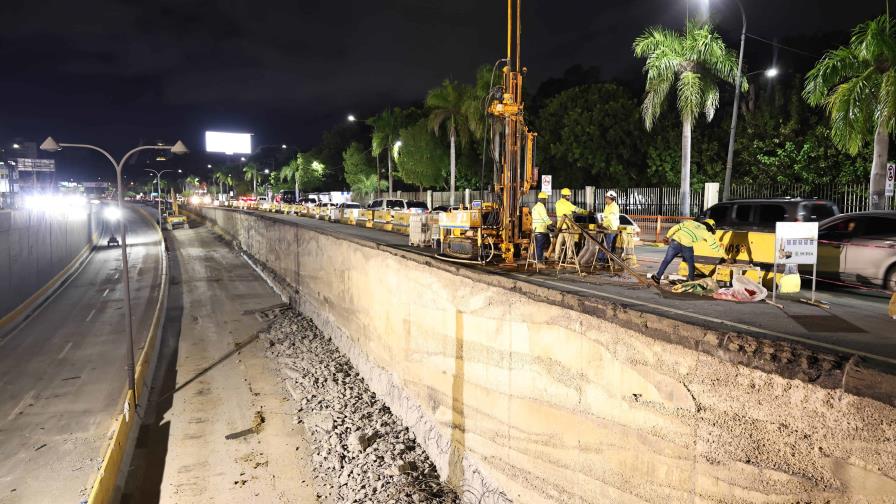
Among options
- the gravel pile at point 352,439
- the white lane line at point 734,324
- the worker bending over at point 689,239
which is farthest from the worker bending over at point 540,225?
the gravel pile at point 352,439

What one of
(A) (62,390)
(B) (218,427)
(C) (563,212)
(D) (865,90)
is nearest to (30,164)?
(A) (62,390)

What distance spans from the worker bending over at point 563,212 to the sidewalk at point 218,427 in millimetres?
7740

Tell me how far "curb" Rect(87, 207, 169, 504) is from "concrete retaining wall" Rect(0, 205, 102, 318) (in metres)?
9.36

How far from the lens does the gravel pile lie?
35.4 feet

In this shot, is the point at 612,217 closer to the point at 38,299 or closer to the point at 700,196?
the point at 700,196

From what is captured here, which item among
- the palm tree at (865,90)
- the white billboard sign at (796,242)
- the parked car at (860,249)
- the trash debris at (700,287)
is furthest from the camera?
the palm tree at (865,90)

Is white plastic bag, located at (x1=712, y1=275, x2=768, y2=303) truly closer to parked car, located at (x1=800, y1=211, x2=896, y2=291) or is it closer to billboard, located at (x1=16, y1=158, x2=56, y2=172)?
parked car, located at (x1=800, y1=211, x2=896, y2=291)

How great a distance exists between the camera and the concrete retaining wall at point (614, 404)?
189 inches

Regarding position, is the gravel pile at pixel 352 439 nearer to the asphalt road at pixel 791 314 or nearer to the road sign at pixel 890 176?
the asphalt road at pixel 791 314

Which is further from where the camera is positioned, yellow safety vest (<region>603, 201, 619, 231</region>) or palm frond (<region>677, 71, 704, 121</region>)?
palm frond (<region>677, 71, 704, 121</region>)

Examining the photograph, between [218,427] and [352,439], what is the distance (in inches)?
171

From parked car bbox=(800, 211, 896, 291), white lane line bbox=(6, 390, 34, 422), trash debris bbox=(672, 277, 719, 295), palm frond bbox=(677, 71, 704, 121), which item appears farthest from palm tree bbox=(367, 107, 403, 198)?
parked car bbox=(800, 211, 896, 291)

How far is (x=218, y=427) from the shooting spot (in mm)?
14820

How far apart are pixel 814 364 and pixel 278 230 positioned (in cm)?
3060
